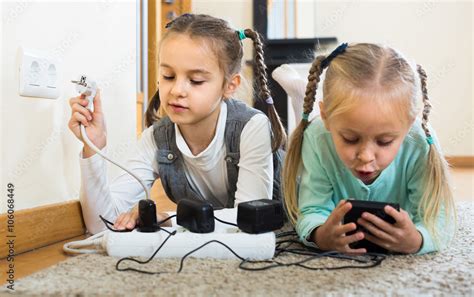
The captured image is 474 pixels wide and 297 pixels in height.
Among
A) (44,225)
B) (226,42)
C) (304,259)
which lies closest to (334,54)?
(226,42)

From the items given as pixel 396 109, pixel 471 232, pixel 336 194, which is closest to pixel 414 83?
pixel 396 109

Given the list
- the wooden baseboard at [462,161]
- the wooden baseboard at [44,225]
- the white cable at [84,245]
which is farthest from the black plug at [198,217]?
the wooden baseboard at [462,161]

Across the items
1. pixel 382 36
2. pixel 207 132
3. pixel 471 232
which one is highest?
pixel 382 36

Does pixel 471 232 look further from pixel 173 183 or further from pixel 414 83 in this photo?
pixel 173 183

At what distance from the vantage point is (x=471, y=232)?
3.46 feet

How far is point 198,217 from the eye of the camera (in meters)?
0.80

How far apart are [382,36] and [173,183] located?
261 cm

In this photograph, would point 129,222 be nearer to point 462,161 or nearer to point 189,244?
point 189,244

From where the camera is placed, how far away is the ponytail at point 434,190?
0.86 metres

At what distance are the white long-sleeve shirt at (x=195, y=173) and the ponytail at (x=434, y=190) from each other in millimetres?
335

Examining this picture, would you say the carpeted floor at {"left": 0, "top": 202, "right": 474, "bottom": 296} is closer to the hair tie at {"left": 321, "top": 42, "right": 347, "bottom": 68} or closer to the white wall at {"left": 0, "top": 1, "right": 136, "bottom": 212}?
the white wall at {"left": 0, "top": 1, "right": 136, "bottom": 212}

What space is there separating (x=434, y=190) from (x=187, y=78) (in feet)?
1.68

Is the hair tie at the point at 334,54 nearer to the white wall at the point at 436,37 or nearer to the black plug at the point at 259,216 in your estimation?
the black plug at the point at 259,216

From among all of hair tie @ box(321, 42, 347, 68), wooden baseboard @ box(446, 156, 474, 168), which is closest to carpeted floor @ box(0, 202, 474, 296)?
hair tie @ box(321, 42, 347, 68)
